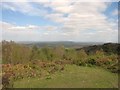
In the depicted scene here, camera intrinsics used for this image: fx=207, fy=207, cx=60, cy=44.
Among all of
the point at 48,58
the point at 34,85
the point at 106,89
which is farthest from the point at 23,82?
the point at 48,58

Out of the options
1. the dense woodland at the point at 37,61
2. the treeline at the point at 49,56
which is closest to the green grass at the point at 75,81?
the dense woodland at the point at 37,61

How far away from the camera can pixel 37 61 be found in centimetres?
1028

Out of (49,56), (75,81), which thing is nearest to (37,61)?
(49,56)

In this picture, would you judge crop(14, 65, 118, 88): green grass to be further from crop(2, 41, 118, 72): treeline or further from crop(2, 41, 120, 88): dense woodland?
crop(2, 41, 118, 72): treeline

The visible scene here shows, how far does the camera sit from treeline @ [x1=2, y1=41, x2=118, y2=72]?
33.0 feet

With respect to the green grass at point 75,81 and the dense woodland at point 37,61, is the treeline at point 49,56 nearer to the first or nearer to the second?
the dense woodland at point 37,61

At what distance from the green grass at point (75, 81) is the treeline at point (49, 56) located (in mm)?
1188

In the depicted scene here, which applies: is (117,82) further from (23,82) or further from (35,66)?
(35,66)

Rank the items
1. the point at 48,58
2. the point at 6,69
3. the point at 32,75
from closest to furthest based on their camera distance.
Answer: the point at 32,75
the point at 6,69
the point at 48,58

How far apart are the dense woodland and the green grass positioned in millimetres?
529

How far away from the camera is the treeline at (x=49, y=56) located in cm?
1007

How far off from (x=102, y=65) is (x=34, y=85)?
4.12 meters

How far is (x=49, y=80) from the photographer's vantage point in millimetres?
7293

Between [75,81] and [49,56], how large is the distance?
590cm
